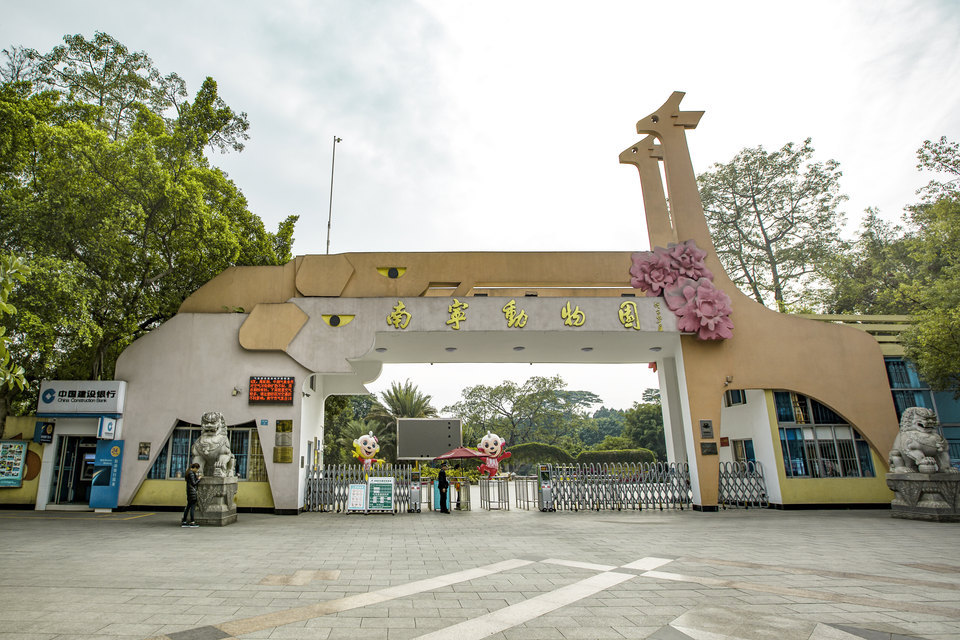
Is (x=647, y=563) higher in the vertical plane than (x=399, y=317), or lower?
lower

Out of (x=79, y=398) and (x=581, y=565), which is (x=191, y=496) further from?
(x=581, y=565)

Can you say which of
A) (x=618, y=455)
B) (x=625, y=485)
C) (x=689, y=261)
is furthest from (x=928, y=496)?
(x=618, y=455)

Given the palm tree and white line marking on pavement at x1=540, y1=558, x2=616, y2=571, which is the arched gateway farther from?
the palm tree

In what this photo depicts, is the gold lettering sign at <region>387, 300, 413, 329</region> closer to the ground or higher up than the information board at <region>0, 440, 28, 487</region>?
higher up

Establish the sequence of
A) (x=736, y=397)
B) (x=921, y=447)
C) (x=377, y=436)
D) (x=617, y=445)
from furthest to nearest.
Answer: (x=617, y=445), (x=377, y=436), (x=736, y=397), (x=921, y=447)

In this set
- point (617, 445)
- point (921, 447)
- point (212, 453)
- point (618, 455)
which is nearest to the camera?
point (212, 453)

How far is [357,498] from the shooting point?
1305 centimetres

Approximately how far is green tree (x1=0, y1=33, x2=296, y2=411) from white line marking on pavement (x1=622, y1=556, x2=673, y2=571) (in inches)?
462

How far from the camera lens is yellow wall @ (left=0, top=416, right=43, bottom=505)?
1308 centimetres

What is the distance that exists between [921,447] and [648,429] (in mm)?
31594

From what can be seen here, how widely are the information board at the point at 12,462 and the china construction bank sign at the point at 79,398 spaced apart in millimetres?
1572

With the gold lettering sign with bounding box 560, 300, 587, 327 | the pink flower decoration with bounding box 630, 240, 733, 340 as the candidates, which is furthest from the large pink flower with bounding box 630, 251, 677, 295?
the gold lettering sign with bounding box 560, 300, 587, 327

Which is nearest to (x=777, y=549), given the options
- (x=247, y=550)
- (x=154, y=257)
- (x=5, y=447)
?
(x=247, y=550)

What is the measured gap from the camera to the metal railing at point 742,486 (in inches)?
544
